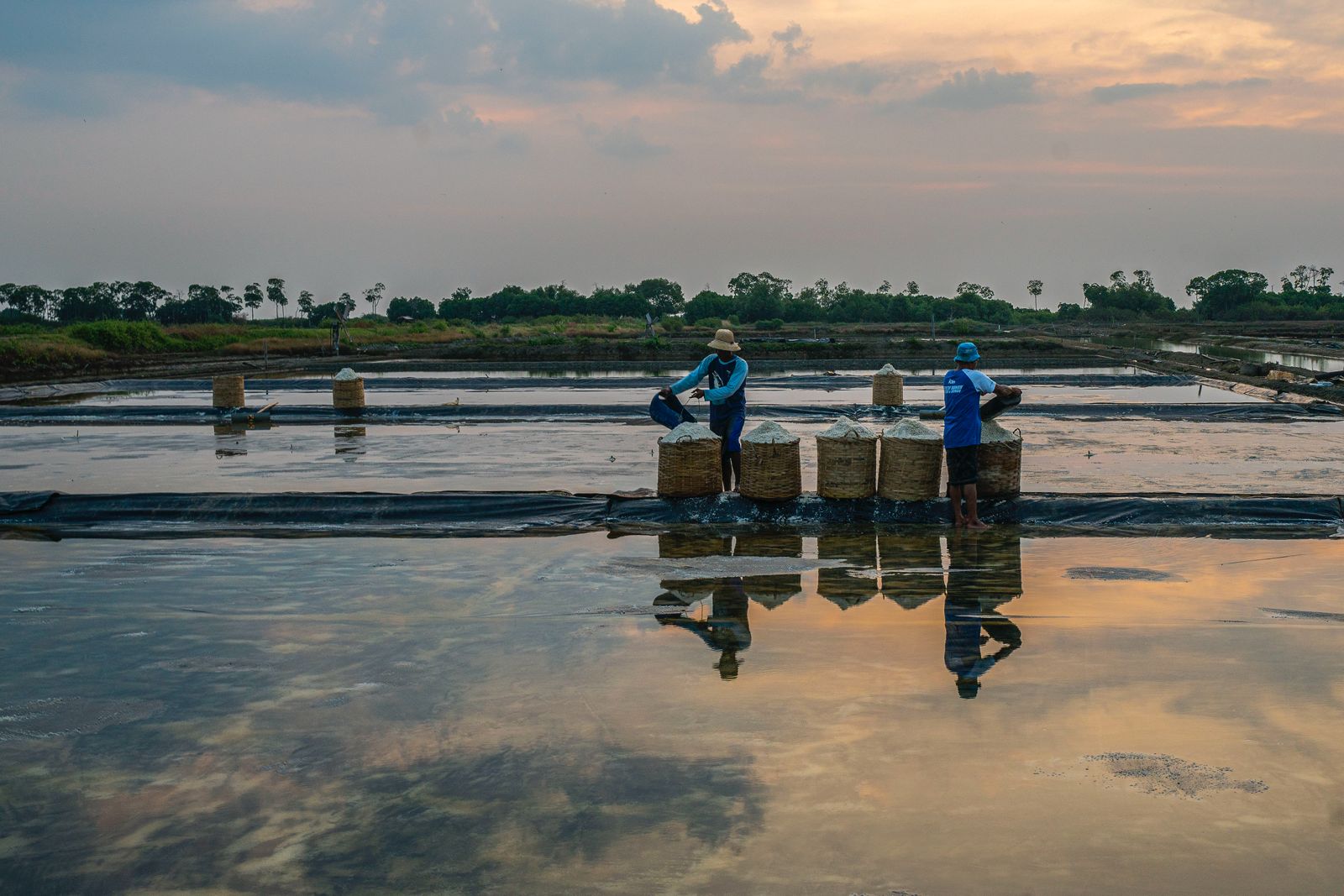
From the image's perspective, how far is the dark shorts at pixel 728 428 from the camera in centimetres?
881

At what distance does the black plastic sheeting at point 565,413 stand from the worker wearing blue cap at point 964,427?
9106 millimetres

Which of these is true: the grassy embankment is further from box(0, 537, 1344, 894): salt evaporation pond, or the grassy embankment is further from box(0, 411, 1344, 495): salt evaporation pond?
box(0, 537, 1344, 894): salt evaporation pond

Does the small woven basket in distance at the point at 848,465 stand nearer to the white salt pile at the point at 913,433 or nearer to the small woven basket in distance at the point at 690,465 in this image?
the white salt pile at the point at 913,433

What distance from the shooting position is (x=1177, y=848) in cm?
343

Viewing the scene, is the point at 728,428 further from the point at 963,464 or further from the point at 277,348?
the point at 277,348

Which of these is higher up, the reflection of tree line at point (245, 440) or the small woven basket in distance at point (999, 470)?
the small woven basket in distance at point (999, 470)

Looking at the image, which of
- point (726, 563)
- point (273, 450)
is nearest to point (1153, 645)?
point (726, 563)

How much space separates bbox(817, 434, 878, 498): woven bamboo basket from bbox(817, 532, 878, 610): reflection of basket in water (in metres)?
0.35

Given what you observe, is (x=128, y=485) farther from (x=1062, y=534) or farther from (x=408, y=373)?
(x=408, y=373)

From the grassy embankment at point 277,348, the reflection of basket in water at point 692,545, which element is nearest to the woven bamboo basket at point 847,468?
the reflection of basket in water at point 692,545

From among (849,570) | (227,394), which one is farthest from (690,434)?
(227,394)

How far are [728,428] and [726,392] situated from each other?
1.67 feet

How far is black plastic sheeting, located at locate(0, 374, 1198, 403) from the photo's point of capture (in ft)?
84.3

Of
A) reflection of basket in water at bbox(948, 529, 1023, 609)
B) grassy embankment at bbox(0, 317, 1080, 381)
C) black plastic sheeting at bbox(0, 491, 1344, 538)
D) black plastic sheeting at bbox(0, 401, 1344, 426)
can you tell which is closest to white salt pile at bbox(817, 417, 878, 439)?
black plastic sheeting at bbox(0, 491, 1344, 538)
